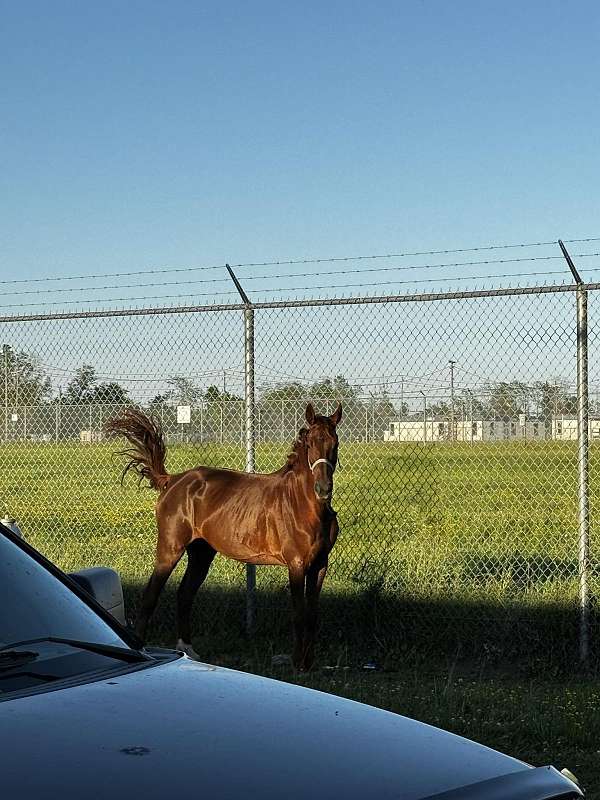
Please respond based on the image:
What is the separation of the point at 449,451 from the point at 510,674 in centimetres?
208

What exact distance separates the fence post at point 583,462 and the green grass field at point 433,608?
123mm

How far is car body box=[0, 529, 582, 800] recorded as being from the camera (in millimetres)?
2617

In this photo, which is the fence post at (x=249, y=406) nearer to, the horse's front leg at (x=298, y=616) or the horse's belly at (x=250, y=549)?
the horse's belly at (x=250, y=549)

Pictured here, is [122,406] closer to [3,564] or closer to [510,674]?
[510,674]

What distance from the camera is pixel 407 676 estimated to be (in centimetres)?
941

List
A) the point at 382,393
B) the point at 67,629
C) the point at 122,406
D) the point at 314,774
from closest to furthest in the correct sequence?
the point at 314,774 < the point at 67,629 < the point at 382,393 < the point at 122,406

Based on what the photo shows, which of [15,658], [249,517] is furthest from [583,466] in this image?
[15,658]

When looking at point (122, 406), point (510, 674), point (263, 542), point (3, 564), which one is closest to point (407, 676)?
point (510, 674)

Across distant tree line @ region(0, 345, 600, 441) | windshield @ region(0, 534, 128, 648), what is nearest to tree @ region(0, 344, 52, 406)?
distant tree line @ region(0, 345, 600, 441)

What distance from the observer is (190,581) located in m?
10.6

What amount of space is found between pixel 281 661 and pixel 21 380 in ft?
13.5

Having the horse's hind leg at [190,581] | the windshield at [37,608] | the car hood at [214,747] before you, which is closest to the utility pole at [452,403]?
the horse's hind leg at [190,581]

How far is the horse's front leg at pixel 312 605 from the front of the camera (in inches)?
377

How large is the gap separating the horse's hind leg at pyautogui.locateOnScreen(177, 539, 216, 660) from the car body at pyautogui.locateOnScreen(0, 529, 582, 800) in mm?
6782
